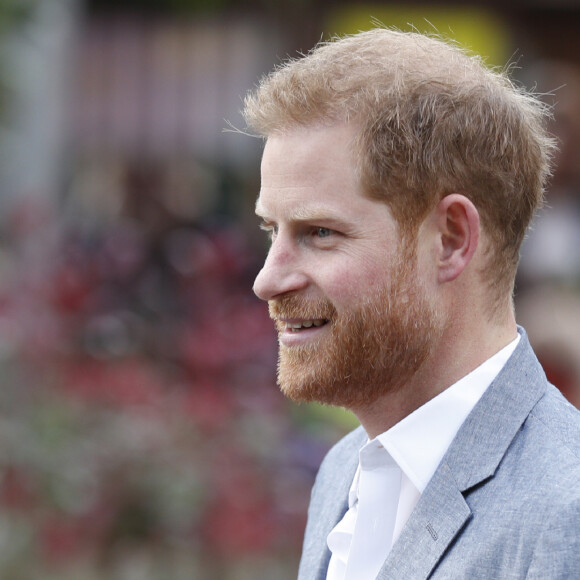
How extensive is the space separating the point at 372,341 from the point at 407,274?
0.14 m

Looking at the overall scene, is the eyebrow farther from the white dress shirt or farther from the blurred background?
the blurred background

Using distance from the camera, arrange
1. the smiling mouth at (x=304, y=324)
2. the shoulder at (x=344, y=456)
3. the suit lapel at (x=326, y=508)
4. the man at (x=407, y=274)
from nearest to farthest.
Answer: the man at (x=407, y=274) < the smiling mouth at (x=304, y=324) < the suit lapel at (x=326, y=508) < the shoulder at (x=344, y=456)

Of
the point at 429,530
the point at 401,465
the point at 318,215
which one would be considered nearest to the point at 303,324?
the point at 318,215

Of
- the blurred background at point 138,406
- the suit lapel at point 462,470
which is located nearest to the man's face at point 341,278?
the suit lapel at point 462,470

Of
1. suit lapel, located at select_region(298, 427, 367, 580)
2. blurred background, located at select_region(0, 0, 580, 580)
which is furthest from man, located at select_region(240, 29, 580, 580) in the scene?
blurred background, located at select_region(0, 0, 580, 580)

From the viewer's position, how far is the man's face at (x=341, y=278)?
1859 millimetres

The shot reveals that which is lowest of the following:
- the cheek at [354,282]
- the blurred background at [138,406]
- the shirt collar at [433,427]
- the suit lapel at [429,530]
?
the blurred background at [138,406]

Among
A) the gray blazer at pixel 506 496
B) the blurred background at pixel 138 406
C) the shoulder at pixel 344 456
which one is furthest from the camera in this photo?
the blurred background at pixel 138 406

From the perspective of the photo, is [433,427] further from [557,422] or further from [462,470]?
[557,422]

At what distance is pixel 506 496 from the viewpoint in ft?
5.49

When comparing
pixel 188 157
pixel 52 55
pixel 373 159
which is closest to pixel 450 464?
pixel 373 159

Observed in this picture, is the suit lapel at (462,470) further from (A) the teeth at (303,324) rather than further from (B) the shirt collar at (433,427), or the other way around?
(A) the teeth at (303,324)

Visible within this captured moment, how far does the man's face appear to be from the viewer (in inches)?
73.2

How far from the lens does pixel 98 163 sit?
8.06 metres
